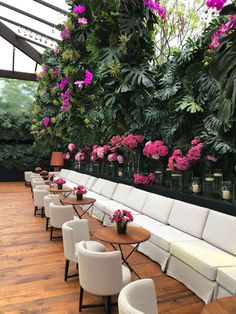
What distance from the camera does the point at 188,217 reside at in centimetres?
393

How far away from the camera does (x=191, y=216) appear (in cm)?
388

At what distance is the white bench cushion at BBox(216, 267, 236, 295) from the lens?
2.49 meters

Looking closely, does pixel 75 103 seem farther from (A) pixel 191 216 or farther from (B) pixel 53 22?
(B) pixel 53 22

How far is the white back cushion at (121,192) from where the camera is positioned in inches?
236

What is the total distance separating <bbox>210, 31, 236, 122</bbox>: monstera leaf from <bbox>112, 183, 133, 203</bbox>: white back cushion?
13.9ft

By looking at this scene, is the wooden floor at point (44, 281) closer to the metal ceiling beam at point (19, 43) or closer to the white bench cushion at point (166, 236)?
the white bench cushion at point (166, 236)

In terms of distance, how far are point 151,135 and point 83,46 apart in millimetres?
1993

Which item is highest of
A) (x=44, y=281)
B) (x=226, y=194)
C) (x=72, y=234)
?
(x=226, y=194)

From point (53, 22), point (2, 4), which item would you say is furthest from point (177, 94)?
point (2, 4)

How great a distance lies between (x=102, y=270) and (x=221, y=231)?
5.32 ft

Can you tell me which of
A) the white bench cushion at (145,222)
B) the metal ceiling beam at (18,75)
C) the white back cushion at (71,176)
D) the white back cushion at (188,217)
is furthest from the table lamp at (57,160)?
the white back cushion at (188,217)

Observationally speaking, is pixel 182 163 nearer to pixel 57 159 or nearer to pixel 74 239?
pixel 74 239

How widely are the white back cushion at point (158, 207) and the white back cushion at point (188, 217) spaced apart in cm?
11

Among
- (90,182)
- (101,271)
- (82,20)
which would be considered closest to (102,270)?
(101,271)
